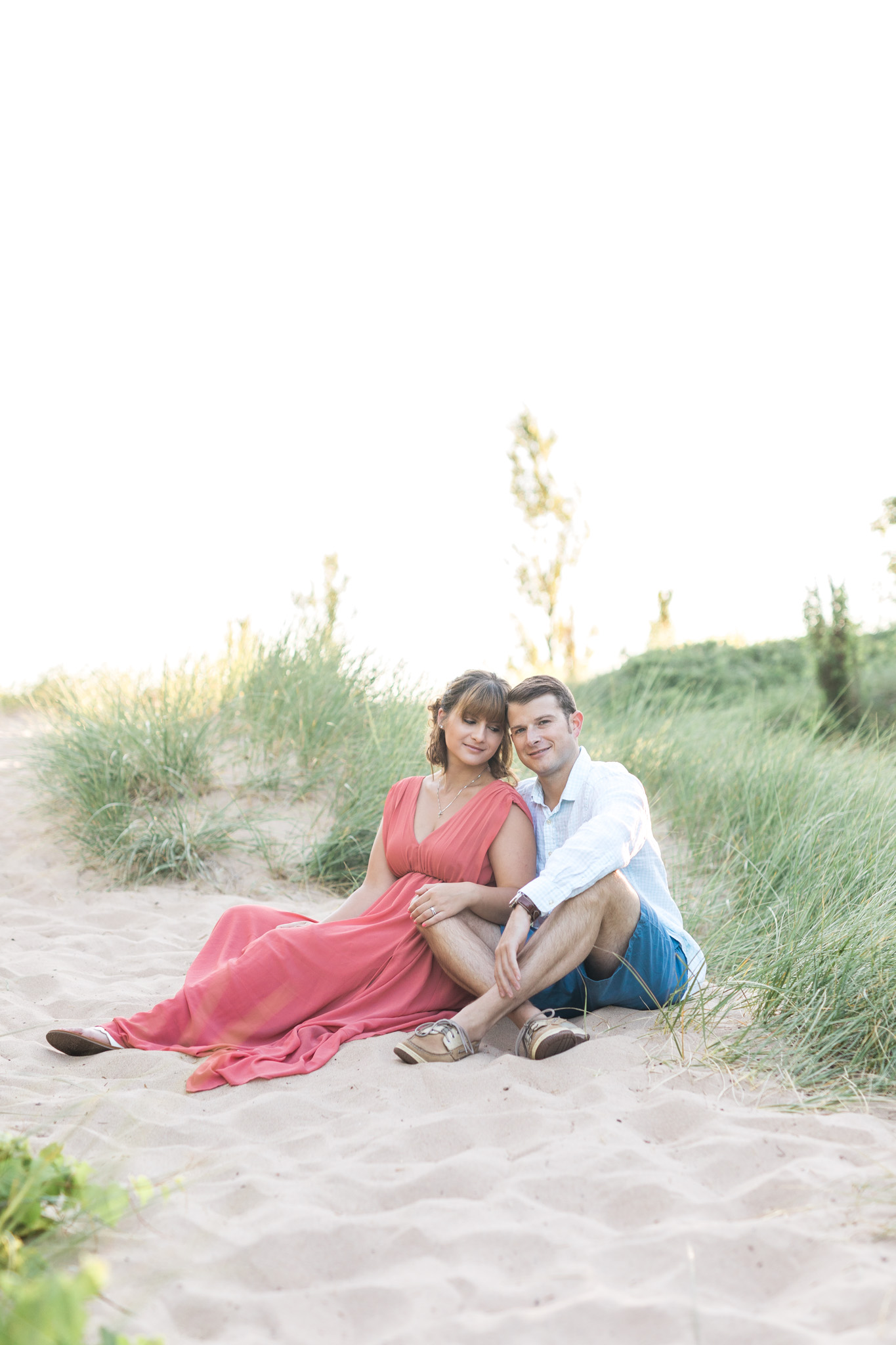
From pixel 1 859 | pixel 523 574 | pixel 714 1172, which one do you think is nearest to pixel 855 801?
pixel 714 1172

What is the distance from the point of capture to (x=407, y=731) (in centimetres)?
662

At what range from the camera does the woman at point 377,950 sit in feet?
10.8

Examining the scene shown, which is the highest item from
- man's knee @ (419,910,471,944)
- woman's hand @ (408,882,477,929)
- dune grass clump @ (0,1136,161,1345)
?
woman's hand @ (408,882,477,929)

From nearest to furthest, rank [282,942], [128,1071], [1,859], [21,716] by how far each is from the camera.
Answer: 1. [128,1071]
2. [282,942]
3. [1,859]
4. [21,716]

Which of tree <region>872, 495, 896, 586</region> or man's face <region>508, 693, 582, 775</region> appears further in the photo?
tree <region>872, 495, 896, 586</region>

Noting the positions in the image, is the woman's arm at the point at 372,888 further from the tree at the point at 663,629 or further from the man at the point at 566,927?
the tree at the point at 663,629

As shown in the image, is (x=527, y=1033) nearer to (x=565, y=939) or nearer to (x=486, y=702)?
(x=565, y=939)

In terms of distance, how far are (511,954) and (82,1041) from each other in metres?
1.49

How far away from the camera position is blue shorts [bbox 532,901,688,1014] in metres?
3.11

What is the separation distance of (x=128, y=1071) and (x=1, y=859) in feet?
10.9

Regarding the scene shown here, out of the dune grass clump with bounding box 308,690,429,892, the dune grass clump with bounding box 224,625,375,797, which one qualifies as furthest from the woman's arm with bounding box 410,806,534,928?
the dune grass clump with bounding box 224,625,375,797

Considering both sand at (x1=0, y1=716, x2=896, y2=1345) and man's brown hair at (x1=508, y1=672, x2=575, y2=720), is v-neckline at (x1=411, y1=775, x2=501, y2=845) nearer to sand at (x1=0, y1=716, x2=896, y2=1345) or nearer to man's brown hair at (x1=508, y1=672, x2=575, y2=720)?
man's brown hair at (x1=508, y1=672, x2=575, y2=720)

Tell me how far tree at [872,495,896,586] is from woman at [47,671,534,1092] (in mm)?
10163

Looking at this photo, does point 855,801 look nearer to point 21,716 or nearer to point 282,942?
point 282,942
